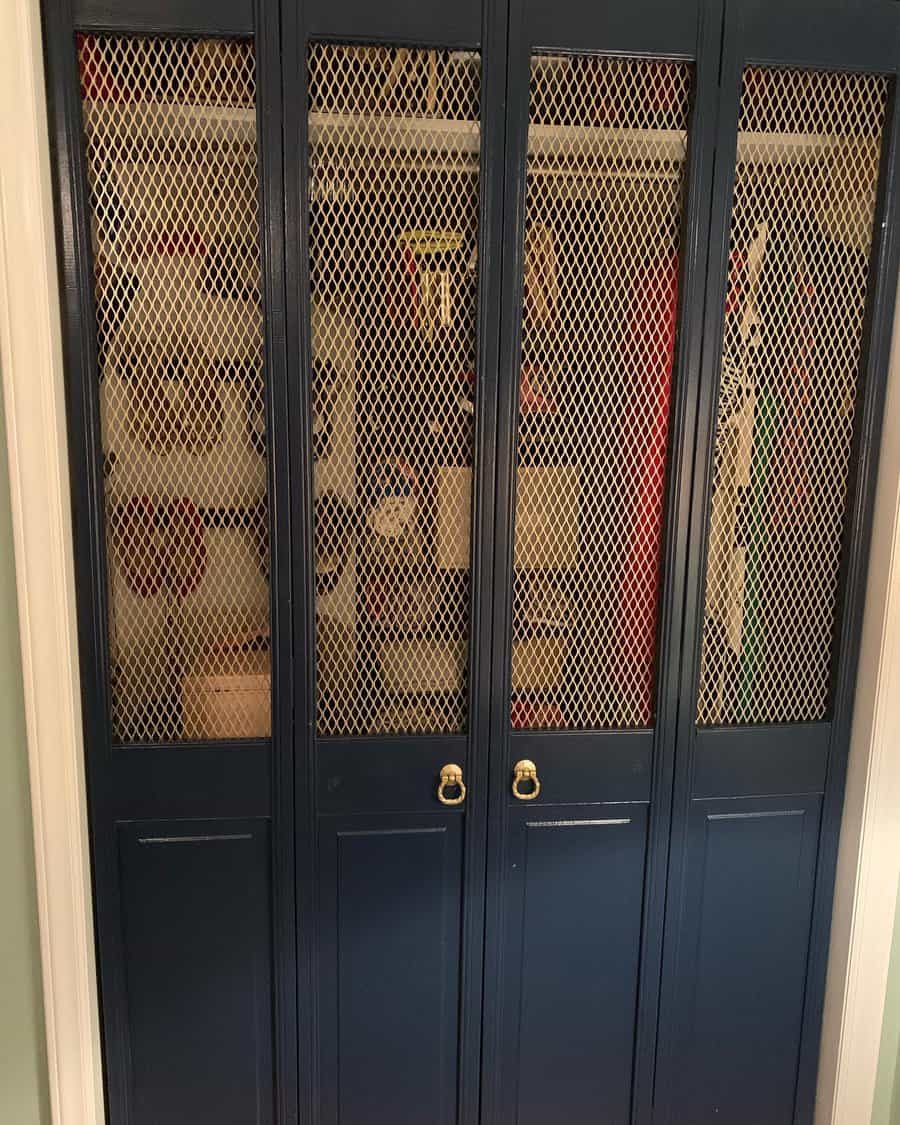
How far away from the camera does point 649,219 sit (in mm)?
1319

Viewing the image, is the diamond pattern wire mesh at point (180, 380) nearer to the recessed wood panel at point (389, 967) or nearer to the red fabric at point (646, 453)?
Result: the recessed wood panel at point (389, 967)

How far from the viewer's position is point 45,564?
1233 mm

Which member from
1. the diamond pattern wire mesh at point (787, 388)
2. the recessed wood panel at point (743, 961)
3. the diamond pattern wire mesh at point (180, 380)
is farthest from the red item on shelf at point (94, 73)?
the recessed wood panel at point (743, 961)

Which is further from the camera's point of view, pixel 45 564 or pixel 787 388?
pixel 787 388

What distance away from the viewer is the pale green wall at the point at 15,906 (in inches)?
49.4

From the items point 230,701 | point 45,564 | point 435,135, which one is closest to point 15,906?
point 230,701

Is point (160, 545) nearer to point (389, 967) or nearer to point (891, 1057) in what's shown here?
point (389, 967)

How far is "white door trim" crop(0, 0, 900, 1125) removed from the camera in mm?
1149

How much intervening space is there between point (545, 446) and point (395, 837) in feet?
2.51

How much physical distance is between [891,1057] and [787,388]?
4.44ft

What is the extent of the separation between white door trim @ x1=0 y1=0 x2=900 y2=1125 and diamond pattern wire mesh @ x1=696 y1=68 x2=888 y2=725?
10 centimetres

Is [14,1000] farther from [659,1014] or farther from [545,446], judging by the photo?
[545,446]

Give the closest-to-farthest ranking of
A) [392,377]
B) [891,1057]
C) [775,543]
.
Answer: [392,377], [775,543], [891,1057]

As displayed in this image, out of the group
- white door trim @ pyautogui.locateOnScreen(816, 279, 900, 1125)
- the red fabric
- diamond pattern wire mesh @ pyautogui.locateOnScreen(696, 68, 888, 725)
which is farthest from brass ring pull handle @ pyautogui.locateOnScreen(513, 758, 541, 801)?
white door trim @ pyautogui.locateOnScreen(816, 279, 900, 1125)
